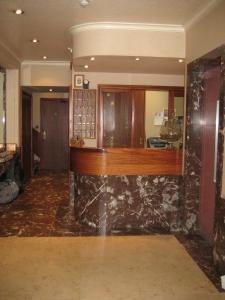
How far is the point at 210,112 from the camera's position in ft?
12.6

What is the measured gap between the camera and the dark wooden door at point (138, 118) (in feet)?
19.4

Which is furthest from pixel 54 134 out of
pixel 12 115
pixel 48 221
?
pixel 48 221

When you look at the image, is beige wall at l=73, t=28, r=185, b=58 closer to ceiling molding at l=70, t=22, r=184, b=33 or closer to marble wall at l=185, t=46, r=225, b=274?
ceiling molding at l=70, t=22, r=184, b=33

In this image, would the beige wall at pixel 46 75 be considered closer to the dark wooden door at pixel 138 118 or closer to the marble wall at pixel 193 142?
the dark wooden door at pixel 138 118

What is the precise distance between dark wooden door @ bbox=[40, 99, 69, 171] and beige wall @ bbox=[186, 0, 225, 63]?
545 centimetres

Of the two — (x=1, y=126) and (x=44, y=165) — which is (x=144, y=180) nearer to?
(x=1, y=126)

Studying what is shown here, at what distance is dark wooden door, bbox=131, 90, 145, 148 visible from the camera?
5.91 metres

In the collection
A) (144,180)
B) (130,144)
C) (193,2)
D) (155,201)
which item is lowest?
(155,201)

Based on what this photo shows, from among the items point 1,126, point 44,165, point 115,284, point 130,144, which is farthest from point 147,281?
point 44,165

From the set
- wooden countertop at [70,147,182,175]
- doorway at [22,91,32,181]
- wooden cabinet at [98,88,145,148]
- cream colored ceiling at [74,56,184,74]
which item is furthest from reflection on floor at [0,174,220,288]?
cream colored ceiling at [74,56,184,74]

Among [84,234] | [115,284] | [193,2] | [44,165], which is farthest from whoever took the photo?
[44,165]

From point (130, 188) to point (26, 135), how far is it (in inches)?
158

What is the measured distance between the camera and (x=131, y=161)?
4.20 m

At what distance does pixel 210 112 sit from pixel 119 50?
4.58ft
